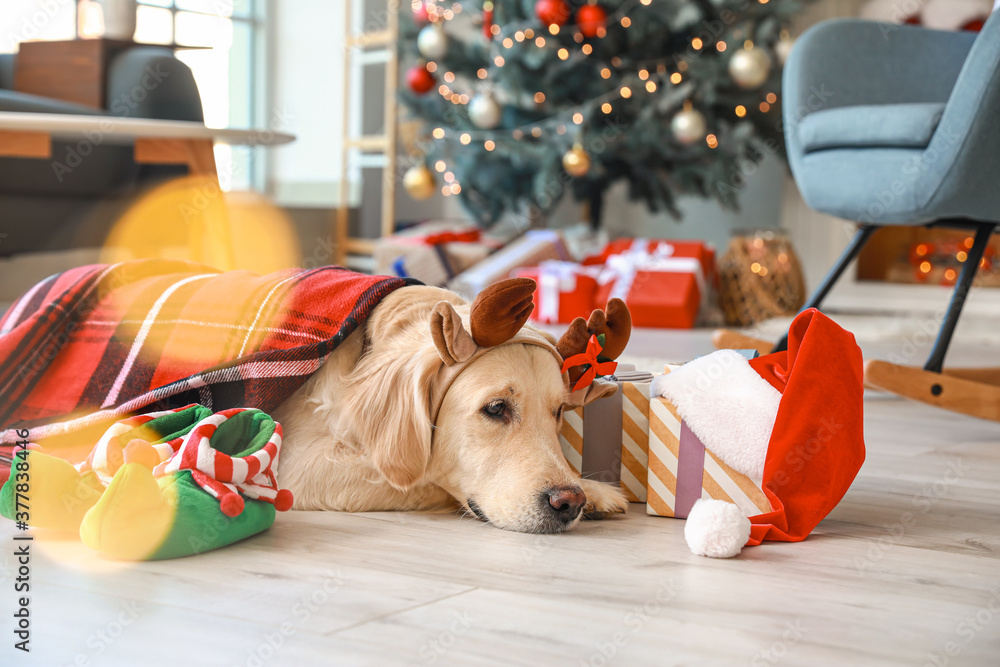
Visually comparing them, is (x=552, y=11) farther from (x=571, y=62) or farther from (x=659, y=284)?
(x=659, y=284)

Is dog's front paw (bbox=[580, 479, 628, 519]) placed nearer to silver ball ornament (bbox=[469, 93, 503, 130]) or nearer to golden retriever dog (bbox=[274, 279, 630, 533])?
golden retriever dog (bbox=[274, 279, 630, 533])

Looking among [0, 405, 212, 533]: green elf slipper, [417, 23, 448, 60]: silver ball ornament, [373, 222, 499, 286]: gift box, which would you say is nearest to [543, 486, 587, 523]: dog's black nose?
[0, 405, 212, 533]: green elf slipper

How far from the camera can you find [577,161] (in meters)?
4.06

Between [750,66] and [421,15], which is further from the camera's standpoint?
[421,15]

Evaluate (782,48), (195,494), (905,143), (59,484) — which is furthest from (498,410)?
(782,48)

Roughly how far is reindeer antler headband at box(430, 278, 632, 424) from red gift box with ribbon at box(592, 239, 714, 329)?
248cm

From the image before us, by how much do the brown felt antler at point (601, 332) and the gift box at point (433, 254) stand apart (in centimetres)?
292

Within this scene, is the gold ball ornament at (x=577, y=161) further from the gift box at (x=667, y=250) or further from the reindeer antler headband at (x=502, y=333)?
the reindeer antler headband at (x=502, y=333)

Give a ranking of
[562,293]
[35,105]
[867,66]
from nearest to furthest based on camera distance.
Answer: [867,66], [35,105], [562,293]

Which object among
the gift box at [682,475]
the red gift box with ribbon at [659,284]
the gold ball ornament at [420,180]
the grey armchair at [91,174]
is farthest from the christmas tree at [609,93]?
the gift box at [682,475]

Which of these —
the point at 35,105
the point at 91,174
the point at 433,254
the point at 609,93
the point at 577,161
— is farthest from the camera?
the point at 433,254

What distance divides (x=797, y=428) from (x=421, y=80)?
3582mm

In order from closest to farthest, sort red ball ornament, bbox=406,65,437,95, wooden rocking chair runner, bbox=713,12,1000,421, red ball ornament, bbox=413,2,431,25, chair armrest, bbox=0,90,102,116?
wooden rocking chair runner, bbox=713,12,1000,421
chair armrest, bbox=0,90,102,116
red ball ornament, bbox=406,65,437,95
red ball ornament, bbox=413,2,431,25

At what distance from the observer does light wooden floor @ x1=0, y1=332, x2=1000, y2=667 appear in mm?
842
